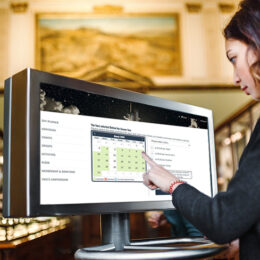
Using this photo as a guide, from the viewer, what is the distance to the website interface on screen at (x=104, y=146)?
4.03ft

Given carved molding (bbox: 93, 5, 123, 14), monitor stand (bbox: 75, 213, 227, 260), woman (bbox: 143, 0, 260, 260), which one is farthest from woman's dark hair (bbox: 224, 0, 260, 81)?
carved molding (bbox: 93, 5, 123, 14)

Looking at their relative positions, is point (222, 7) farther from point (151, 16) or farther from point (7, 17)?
point (7, 17)

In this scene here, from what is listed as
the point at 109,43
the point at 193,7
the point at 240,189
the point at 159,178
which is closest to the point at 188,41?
the point at 193,7

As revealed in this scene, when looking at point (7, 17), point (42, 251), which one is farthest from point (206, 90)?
point (42, 251)

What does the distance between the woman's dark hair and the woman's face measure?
0.5 inches

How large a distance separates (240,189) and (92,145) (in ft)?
1.61

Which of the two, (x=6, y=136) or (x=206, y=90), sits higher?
(x=206, y=90)

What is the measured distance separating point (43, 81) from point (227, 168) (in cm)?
708

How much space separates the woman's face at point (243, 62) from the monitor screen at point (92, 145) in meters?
0.39

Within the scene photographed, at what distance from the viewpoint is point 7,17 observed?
29.9 feet

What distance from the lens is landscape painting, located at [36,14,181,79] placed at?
8898 mm

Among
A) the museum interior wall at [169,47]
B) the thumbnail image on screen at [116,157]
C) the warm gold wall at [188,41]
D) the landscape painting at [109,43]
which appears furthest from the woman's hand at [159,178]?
the warm gold wall at [188,41]

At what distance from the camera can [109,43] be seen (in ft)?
29.7

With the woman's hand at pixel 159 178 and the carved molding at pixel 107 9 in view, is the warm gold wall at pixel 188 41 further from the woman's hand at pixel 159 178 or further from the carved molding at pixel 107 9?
the woman's hand at pixel 159 178
